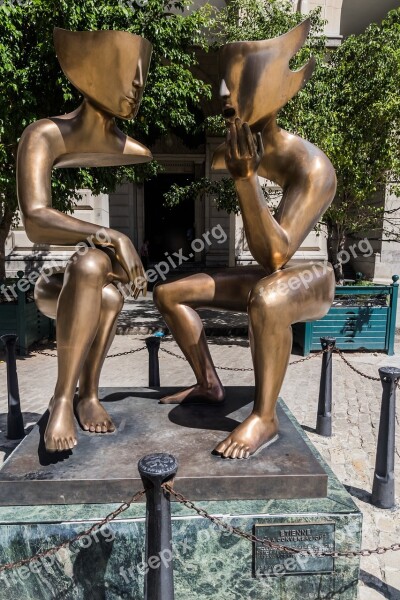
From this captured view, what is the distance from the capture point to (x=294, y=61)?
7359 mm

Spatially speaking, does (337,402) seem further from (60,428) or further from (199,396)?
(60,428)

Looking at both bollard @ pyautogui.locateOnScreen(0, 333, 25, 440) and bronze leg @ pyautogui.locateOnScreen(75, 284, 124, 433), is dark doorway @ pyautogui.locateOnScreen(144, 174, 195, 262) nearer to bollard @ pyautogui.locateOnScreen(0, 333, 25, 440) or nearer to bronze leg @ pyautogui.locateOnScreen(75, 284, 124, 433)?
bollard @ pyautogui.locateOnScreen(0, 333, 25, 440)

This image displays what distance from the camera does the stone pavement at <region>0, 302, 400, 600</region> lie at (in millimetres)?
3088

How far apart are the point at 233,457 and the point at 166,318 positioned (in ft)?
3.15

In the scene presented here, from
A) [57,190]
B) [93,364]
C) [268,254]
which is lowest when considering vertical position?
[93,364]

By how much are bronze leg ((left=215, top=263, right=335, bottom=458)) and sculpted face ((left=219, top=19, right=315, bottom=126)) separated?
88 cm

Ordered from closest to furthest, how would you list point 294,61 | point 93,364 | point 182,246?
point 93,364, point 294,61, point 182,246

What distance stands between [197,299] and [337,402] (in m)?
3.44

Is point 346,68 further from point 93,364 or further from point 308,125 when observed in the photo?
point 93,364

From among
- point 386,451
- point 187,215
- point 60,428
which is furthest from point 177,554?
point 187,215

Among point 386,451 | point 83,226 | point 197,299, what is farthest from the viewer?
point 386,451

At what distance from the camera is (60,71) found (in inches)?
252

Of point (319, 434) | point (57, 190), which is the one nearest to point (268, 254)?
point (319, 434)

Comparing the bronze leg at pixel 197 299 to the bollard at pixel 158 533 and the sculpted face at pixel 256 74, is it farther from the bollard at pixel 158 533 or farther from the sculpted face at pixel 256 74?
the bollard at pixel 158 533
